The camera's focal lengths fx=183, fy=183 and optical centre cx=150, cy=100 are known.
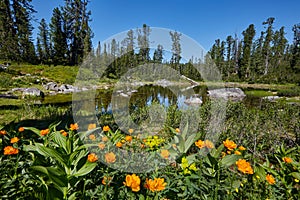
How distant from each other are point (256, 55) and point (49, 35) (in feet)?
112

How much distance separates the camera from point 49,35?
87.5 ft

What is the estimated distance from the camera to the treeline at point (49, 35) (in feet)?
68.2

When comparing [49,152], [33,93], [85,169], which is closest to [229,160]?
[85,169]

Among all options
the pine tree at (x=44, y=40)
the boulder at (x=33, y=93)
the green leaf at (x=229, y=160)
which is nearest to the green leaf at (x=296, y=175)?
the green leaf at (x=229, y=160)

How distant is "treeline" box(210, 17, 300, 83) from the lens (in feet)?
107

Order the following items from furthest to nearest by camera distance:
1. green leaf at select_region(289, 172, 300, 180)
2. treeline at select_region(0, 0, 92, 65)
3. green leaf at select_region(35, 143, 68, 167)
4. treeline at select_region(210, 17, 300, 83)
→ treeline at select_region(210, 17, 300, 83), treeline at select_region(0, 0, 92, 65), green leaf at select_region(289, 172, 300, 180), green leaf at select_region(35, 143, 68, 167)

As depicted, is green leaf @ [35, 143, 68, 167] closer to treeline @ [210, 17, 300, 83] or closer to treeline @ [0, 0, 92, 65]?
treeline @ [0, 0, 92, 65]

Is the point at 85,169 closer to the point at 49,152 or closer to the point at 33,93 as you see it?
the point at 49,152

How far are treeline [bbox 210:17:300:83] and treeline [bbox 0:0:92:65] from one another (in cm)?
2317

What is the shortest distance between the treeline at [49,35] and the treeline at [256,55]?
23.2m

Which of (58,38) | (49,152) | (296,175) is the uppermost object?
(58,38)

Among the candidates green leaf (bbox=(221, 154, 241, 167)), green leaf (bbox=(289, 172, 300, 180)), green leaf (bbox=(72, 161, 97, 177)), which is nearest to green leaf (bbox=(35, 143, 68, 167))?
green leaf (bbox=(72, 161, 97, 177))

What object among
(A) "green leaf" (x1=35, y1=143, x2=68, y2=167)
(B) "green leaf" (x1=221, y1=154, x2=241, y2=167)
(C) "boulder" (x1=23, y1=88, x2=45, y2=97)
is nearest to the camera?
(A) "green leaf" (x1=35, y1=143, x2=68, y2=167)

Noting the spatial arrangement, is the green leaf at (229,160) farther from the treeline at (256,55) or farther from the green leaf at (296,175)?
the treeline at (256,55)
